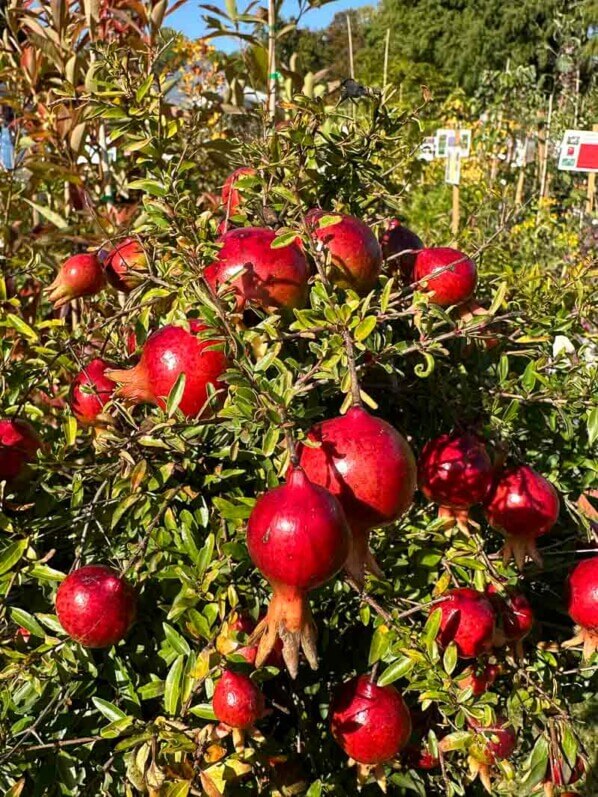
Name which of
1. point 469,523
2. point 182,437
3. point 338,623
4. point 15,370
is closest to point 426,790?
point 338,623

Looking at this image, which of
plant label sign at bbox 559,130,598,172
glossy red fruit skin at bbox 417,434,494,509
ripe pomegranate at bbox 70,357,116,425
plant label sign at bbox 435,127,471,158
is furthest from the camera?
plant label sign at bbox 435,127,471,158

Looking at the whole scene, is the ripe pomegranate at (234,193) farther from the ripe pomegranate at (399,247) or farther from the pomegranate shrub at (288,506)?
the ripe pomegranate at (399,247)

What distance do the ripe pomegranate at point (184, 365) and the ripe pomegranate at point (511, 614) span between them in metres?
0.41

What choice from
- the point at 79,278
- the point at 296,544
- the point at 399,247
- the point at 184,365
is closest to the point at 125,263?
the point at 79,278

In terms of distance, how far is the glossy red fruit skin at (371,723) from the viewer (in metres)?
0.80

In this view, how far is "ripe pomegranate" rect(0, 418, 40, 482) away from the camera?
0.89 m

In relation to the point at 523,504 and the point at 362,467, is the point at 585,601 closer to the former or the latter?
the point at 523,504

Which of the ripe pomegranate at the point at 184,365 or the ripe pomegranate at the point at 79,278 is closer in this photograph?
the ripe pomegranate at the point at 184,365

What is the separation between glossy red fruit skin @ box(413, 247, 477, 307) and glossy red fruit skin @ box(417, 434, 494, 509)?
0.55 feet

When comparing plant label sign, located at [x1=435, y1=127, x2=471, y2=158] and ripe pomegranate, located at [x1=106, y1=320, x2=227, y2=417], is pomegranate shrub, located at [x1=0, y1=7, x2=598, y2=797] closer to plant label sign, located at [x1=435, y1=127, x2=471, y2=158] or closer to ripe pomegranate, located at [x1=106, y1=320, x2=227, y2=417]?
ripe pomegranate, located at [x1=106, y1=320, x2=227, y2=417]

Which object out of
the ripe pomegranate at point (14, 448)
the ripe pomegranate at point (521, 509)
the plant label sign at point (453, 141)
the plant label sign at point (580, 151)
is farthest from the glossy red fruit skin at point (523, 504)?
the plant label sign at point (453, 141)

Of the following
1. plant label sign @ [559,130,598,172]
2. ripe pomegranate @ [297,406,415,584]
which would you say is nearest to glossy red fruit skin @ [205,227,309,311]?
ripe pomegranate @ [297,406,415,584]

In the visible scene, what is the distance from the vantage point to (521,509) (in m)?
0.82

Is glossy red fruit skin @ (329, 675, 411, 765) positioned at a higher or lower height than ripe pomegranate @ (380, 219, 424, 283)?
lower
